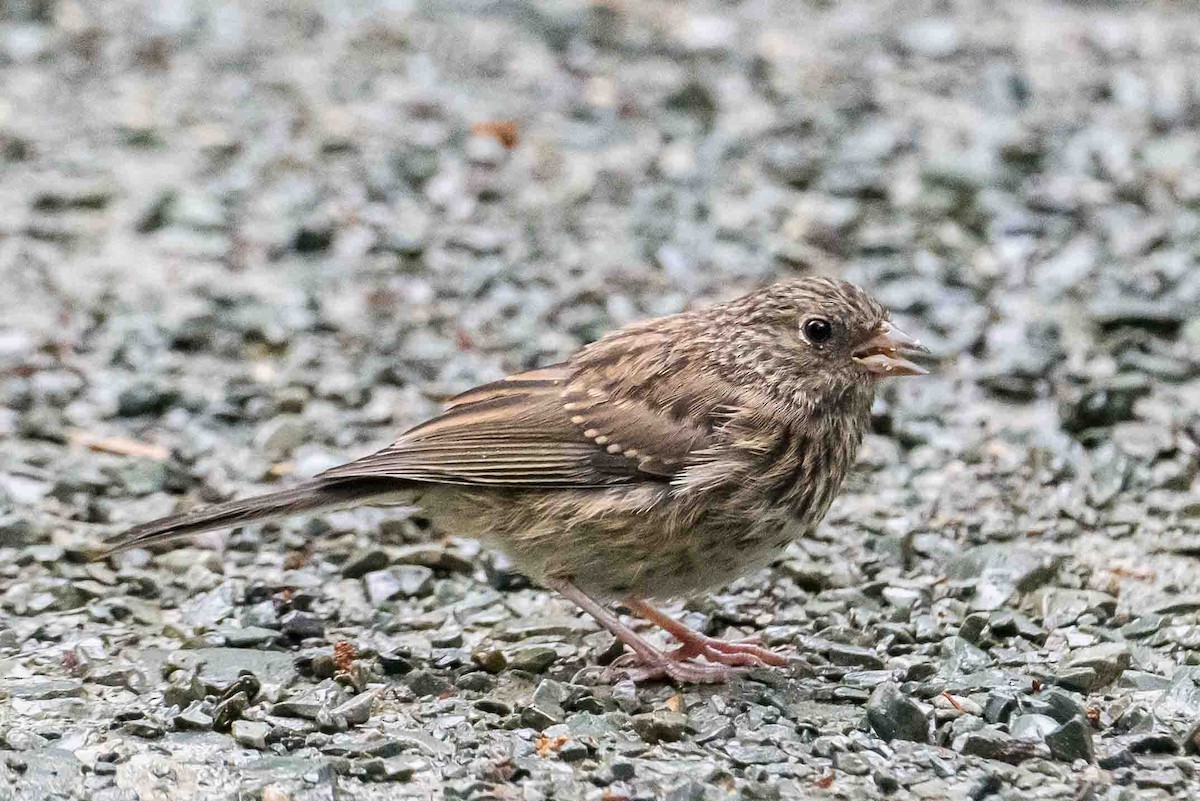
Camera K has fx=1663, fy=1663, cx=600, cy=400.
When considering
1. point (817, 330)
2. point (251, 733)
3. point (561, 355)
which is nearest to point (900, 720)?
point (817, 330)

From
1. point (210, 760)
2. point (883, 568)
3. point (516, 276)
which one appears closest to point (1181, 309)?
point (883, 568)

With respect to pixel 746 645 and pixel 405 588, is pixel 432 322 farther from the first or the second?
pixel 746 645

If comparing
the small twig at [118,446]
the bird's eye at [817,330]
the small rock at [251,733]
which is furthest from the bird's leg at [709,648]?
the small twig at [118,446]

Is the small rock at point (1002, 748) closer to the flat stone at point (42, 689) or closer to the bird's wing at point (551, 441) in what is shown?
the bird's wing at point (551, 441)

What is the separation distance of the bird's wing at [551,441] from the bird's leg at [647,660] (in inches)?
15.1

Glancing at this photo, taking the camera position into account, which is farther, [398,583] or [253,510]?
[398,583]

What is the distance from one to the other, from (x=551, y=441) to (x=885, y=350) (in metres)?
1.18

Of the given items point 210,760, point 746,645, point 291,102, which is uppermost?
point 291,102

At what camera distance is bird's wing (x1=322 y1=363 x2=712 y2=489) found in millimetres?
5488

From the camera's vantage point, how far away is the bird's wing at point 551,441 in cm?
549

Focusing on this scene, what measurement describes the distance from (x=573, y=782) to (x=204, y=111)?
6.72 m

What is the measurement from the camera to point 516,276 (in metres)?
8.71

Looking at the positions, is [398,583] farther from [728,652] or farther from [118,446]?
[118,446]

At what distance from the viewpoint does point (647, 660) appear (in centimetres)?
547
